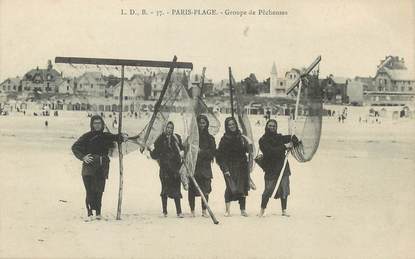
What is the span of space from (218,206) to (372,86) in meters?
1.47

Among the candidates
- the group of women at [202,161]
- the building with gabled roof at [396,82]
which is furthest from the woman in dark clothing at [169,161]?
the building with gabled roof at [396,82]

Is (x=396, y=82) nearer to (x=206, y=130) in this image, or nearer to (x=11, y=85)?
(x=206, y=130)

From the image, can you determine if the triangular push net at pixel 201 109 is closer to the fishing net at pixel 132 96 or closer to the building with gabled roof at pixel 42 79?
the fishing net at pixel 132 96

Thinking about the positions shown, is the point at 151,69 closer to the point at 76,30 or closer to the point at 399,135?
the point at 76,30

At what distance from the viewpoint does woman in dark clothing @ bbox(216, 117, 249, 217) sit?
3.85 metres

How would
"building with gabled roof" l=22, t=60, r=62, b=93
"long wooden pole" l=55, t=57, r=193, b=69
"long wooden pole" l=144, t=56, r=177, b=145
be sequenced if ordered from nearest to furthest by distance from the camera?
"long wooden pole" l=144, t=56, r=177, b=145 → "long wooden pole" l=55, t=57, r=193, b=69 → "building with gabled roof" l=22, t=60, r=62, b=93

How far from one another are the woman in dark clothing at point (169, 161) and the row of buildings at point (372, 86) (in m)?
0.78

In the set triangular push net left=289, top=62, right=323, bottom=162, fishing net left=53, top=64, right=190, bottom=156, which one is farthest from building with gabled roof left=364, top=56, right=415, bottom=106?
fishing net left=53, top=64, right=190, bottom=156

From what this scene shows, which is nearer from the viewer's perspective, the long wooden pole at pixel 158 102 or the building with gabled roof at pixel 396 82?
the long wooden pole at pixel 158 102

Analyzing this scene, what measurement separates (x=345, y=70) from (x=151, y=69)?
142 cm

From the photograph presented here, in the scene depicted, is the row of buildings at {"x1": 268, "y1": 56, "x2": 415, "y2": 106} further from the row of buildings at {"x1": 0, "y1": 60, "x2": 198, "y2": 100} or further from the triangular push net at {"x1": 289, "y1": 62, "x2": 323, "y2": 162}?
the row of buildings at {"x1": 0, "y1": 60, "x2": 198, "y2": 100}

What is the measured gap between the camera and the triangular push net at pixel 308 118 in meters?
3.85

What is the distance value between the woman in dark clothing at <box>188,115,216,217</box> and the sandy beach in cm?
6

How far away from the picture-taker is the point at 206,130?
A: 382 cm
